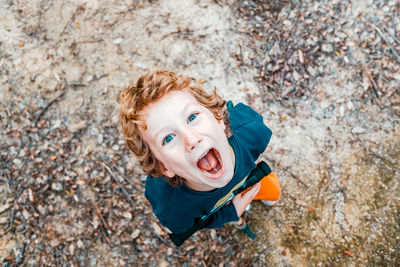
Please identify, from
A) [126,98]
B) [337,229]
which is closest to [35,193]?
[126,98]

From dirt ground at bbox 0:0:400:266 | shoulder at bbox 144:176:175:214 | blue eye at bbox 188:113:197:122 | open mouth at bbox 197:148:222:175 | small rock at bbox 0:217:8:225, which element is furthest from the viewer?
small rock at bbox 0:217:8:225

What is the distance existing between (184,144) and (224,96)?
6.30ft

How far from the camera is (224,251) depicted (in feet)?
10.9

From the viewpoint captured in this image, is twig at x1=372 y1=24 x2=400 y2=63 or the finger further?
twig at x1=372 y1=24 x2=400 y2=63

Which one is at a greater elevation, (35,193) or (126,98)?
(126,98)

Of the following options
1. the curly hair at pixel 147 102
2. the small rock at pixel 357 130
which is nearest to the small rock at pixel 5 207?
the curly hair at pixel 147 102

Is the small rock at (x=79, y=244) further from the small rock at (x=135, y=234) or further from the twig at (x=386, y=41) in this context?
the twig at (x=386, y=41)

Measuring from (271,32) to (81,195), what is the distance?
306cm

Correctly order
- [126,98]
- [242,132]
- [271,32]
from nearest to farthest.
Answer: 1. [126,98]
2. [242,132]
3. [271,32]

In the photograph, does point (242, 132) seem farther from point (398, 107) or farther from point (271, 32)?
point (398, 107)

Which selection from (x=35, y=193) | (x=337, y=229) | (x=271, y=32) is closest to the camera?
(x=337, y=229)

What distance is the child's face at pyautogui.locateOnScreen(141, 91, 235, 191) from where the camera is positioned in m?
1.83

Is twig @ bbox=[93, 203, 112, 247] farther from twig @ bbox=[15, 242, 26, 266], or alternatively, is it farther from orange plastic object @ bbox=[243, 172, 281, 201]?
orange plastic object @ bbox=[243, 172, 281, 201]

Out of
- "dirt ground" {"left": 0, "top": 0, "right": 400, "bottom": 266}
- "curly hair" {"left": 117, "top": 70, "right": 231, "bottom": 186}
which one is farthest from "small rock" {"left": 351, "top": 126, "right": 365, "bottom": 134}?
"curly hair" {"left": 117, "top": 70, "right": 231, "bottom": 186}
